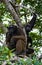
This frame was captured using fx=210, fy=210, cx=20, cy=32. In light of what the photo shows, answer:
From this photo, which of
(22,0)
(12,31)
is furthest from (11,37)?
(22,0)

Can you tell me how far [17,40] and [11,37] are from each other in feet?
1.38

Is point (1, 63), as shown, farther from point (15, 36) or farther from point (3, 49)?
point (15, 36)

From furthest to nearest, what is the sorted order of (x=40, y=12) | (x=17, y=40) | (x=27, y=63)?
(x=17, y=40)
(x=40, y=12)
(x=27, y=63)

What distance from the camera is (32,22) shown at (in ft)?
21.1

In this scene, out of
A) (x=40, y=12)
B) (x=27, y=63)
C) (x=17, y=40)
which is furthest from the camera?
(x=17, y=40)

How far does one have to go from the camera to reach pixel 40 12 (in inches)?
242

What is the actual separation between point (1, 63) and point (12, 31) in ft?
13.1

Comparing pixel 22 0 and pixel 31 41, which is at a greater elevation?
pixel 22 0

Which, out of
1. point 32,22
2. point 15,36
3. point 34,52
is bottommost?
point 34,52

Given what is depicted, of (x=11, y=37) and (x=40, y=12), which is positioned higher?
(x=40, y=12)

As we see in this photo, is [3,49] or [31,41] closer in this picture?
[3,49]

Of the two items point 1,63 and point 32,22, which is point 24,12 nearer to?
point 32,22

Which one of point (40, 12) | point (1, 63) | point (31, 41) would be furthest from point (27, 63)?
point (31, 41)

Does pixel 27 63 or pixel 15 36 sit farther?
pixel 15 36
